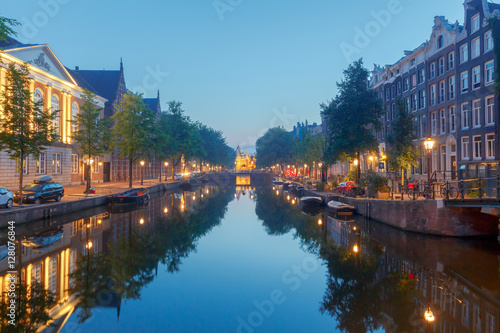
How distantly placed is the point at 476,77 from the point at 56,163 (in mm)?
47806

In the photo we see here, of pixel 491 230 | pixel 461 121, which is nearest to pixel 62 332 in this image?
pixel 491 230

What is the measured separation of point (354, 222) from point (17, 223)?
2384 centimetres

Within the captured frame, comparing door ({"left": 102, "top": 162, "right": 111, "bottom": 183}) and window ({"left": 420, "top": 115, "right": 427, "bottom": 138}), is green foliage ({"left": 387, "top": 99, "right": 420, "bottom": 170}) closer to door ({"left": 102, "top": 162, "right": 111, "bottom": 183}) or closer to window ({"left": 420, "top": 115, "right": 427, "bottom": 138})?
window ({"left": 420, "top": 115, "right": 427, "bottom": 138})

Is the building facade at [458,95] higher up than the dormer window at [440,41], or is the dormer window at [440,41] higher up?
the dormer window at [440,41]

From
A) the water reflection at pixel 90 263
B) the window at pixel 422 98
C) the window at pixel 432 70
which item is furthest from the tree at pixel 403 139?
the water reflection at pixel 90 263

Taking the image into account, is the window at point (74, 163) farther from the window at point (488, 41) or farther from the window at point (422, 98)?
the window at point (488, 41)

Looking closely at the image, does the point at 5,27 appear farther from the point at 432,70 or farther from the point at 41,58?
the point at 432,70

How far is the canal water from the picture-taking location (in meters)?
10.1

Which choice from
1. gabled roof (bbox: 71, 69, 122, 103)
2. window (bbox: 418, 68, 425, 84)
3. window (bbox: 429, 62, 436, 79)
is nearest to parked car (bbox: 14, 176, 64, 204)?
gabled roof (bbox: 71, 69, 122, 103)

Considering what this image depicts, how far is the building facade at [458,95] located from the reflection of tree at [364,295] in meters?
13.9

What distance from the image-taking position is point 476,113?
31609 millimetres

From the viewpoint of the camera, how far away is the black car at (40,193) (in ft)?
87.4

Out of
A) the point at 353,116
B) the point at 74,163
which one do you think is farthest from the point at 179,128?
the point at 353,116

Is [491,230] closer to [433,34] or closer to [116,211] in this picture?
[433,34]
